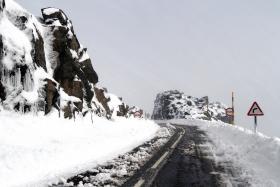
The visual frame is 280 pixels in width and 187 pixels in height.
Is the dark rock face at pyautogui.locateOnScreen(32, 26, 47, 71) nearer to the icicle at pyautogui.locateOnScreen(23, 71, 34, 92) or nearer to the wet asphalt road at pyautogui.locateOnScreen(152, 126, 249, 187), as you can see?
the icicle at pyautogui.locateOnScreen(23, 71, 34, 92)

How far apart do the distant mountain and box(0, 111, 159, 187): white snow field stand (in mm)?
117004

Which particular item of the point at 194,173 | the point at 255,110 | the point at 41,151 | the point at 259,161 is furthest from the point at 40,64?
the point at 259,161

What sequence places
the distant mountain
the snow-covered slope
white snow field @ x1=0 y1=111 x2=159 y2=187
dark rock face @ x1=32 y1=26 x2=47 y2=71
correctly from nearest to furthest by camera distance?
1. white snow field @ x1=0 y1=111 x2=159 y2=187
2. the snow-covered slope
3. dark rock face @ x1=32 y1=26 x2=47 y2=71
4. the distant mountain

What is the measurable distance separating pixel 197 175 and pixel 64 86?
16.2 meters

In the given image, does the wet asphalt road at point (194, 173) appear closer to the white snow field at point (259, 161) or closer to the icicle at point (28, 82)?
the white snow field at point (259, 161)

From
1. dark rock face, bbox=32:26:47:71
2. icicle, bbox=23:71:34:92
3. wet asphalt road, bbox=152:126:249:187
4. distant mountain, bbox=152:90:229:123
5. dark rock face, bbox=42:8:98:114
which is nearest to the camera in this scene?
wet asphalt road, bbox=152:126:249:187

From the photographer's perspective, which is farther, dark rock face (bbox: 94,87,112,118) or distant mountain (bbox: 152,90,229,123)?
distant mountain (bbox: 152,90,229,123)

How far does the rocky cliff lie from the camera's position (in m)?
16.6

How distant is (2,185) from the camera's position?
848 centimetres

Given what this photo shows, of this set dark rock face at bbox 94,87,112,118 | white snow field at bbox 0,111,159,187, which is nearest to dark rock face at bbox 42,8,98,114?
white snow field at bbox 0,111,159,187

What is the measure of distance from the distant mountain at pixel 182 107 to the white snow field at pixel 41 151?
117 meters

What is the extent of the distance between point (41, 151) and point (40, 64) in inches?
389

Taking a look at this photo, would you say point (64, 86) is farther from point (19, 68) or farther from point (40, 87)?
point (19, 68)

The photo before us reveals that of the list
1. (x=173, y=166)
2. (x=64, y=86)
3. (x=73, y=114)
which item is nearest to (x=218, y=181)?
(x=173, y=166)
